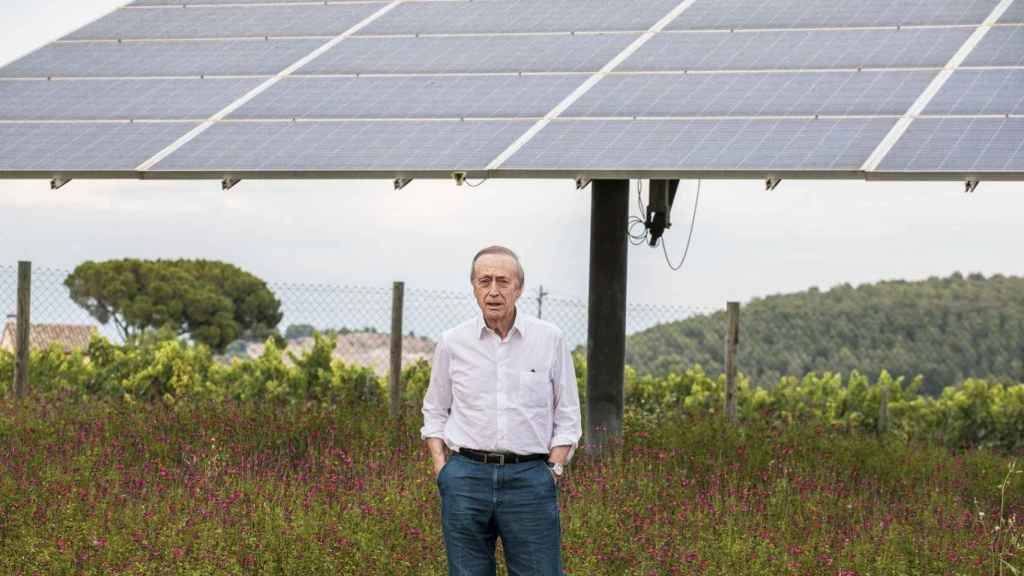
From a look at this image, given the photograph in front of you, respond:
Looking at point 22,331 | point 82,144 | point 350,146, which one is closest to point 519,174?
point 350,146

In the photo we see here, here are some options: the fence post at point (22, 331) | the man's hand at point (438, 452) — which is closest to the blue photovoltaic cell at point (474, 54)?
the fence post at point (22, 331)

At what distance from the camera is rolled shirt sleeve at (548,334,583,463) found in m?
6.14

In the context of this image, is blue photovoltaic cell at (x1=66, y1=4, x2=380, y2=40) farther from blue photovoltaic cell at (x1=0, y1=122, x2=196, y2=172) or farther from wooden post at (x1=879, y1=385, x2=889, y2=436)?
wooden post at (x1=879, y1=385, x2=889, y2=436)

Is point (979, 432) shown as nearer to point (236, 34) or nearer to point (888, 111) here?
point (888, 111)

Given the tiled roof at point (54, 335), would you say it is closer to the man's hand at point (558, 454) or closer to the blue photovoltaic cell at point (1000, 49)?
the blue photovoltaic cell at point (1000, 49)

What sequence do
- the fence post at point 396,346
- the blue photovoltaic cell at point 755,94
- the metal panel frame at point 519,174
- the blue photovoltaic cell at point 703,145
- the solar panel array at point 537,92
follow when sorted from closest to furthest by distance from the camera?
the metal panel frame at point 519,174, the blue photovoltaic cell at point 703,145, the solar panel array at point 537,92, the blue photovoltaic cell at point 755,94, the fence post at point 396,346

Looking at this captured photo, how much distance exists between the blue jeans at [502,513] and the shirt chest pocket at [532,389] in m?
0.25

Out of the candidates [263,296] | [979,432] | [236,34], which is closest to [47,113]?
[236,34]

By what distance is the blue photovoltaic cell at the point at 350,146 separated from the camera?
35.5 ft

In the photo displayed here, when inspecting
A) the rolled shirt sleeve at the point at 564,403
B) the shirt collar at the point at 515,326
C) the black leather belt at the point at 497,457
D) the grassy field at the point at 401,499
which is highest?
the shirt collar at the point at 515,326

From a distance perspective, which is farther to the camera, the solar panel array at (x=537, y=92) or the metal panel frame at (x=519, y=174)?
the solar panel array at (x=537, y=92)

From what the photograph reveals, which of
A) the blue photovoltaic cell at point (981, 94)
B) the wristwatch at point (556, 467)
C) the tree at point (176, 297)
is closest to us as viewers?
the wristwatch at point (556, 467)

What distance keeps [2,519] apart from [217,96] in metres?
5.01

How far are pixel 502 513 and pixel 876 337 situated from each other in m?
29.6
